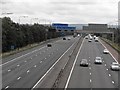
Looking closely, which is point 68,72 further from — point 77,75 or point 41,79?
point 41,79

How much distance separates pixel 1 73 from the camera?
144 feet

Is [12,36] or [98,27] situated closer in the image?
[12,36]

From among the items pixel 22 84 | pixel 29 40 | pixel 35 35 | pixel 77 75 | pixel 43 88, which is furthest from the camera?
pixel 35 35

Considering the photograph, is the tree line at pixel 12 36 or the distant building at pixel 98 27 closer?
the tree line at pixel 12 36

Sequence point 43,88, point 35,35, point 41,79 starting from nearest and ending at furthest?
point 43,88 < point 41,79 < point 35,35

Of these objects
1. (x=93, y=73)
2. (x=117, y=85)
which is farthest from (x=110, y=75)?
(x=117, y=85)

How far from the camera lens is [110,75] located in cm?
4456

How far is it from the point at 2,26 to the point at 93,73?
4613cm

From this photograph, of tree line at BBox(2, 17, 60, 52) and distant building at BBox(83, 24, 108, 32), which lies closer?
tree line at BBox(2, 17, 60, 52)

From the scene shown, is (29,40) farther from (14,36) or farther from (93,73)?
(93,73)

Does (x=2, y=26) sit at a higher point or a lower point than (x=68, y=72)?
higher

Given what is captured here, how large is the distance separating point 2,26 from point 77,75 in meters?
47.7

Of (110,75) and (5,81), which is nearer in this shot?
(5,81)

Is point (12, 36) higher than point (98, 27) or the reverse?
the reverse
